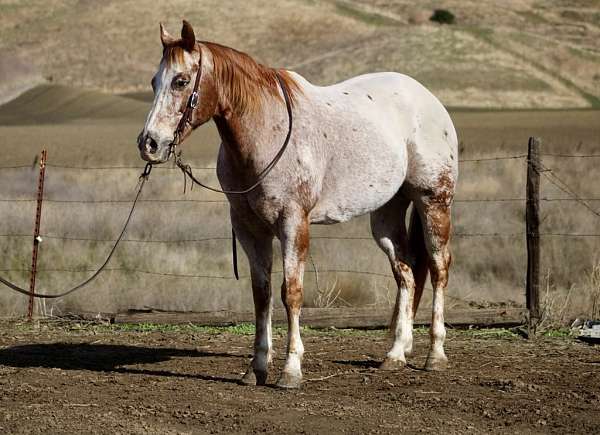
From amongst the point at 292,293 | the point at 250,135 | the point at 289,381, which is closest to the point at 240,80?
the point at 250,135

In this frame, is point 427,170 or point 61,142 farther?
point 61,142

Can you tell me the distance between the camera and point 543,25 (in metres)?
82.3

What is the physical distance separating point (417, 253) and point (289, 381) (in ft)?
6.26

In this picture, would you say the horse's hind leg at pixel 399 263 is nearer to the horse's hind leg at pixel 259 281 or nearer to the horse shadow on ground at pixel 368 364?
the horse shadow on ground at pixel 368 364

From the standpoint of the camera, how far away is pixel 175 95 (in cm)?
680

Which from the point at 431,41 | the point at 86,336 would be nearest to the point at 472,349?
the point at 86,336

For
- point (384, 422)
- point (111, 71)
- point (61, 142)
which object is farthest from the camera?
point (111, 71)

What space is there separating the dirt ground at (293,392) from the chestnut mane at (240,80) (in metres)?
1.92

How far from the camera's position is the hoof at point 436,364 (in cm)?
805

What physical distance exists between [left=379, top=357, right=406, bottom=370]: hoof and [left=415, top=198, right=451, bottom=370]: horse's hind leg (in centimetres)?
29

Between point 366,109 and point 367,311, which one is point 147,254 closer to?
point 367,311

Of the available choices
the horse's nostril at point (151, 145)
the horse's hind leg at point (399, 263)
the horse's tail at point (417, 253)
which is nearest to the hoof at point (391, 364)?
the horse's hind leg at point (399, 263)

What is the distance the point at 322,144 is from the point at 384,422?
2.09 metres

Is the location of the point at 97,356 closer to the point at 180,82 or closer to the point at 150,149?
the point at 150,149
